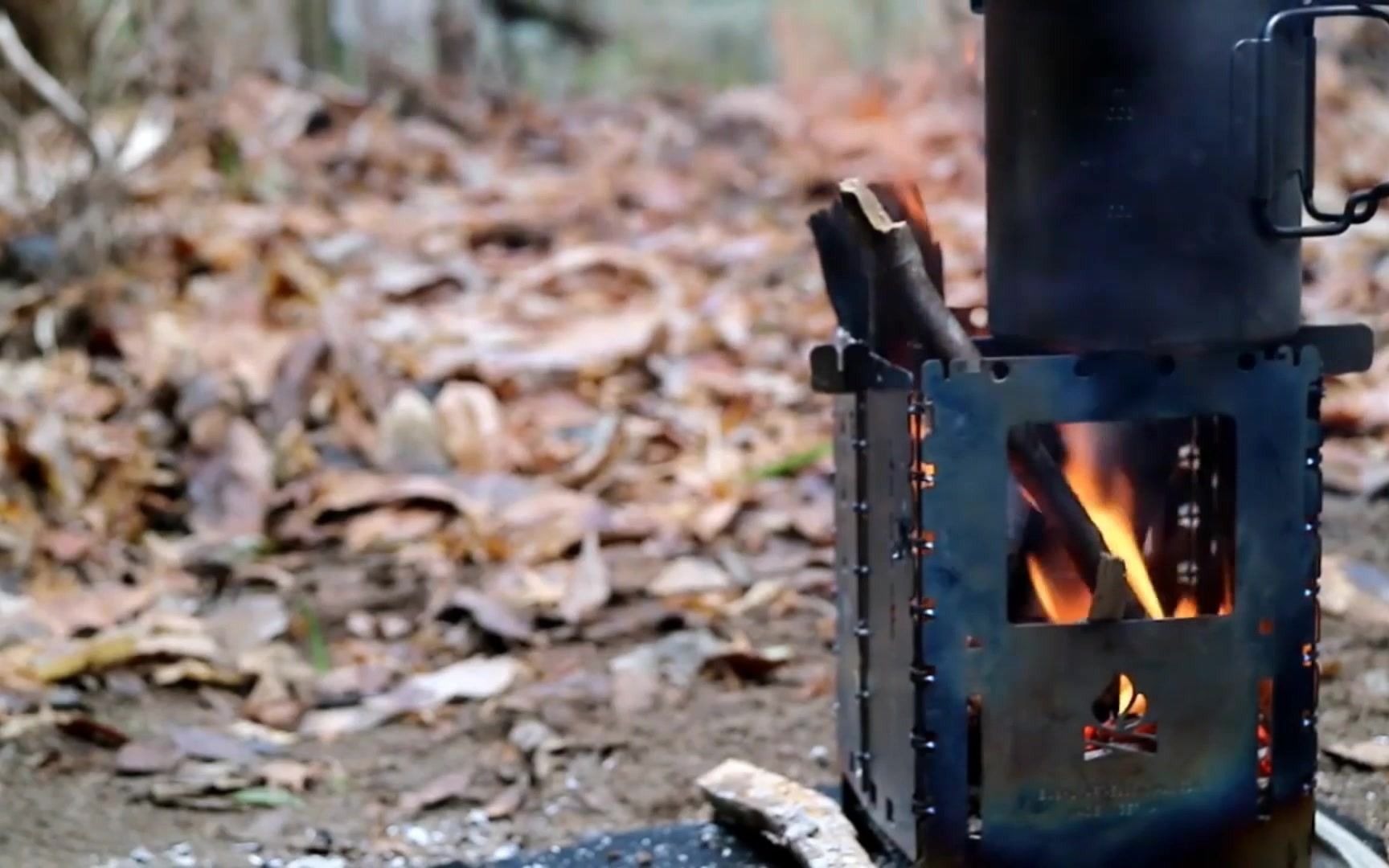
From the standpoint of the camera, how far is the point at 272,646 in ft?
12.5

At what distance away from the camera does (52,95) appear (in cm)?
546

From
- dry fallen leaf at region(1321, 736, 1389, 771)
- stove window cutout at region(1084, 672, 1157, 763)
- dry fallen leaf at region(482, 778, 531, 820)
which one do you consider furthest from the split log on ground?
dry fallen leaf at region(1321, 736, 1389, 771)

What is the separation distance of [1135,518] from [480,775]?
4.85 feet

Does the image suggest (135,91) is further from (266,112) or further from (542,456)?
(542,456)

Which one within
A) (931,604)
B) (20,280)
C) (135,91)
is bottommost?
(931,604)

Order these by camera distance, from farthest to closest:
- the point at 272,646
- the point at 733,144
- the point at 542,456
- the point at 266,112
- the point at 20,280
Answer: the point at 733,144 → the point at 266,112 → the point at 20,280 → the point at 542,456 → the point at 272,646

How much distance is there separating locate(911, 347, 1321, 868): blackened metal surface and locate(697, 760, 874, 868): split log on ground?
0.63ft

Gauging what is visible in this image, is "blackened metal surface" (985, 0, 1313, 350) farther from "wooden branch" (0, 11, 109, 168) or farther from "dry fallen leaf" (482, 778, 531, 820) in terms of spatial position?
"wooden branch" (0, 11, 109, 168)

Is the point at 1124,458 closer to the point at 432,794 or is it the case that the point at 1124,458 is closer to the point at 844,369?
the point at 844,369

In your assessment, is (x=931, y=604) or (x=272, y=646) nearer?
(x=931, y=604)

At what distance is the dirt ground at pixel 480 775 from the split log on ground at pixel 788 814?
536mm

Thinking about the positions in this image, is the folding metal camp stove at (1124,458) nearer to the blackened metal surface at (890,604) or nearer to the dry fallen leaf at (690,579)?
the blackened metal surface at (890,604)

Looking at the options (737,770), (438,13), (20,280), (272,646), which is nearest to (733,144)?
(438,13)

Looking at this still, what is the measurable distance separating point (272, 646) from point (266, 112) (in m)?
5.36
